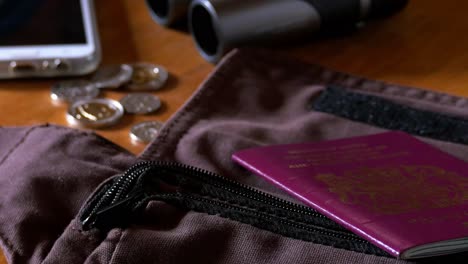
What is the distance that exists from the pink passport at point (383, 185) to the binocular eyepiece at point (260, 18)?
0.21 m

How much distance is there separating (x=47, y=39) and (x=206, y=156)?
10.0 inches

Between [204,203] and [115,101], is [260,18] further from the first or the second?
[204,203]

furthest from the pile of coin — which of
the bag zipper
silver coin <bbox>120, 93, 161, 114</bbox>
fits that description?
the bag zipper

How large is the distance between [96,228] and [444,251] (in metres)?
0.22

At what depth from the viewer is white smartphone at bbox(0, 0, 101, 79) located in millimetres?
712

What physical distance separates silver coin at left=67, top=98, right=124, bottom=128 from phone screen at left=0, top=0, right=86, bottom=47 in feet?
0.29

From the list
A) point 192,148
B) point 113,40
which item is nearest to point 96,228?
point 192,148

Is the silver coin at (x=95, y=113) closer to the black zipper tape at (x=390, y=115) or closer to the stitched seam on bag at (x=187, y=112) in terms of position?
the stitched seam on bag at (x=187, y=112)

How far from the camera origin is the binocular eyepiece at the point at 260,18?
75cm

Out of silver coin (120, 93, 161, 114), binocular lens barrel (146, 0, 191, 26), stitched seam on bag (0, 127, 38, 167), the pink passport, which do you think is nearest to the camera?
the pink passport

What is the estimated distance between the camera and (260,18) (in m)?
0.76

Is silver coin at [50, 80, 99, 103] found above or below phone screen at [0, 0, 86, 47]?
below

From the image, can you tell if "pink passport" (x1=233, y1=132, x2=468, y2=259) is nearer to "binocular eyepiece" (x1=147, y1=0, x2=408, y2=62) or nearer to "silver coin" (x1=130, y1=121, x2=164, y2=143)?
"silver coin" (x1=130, y1=121, x2=164, y2=143)

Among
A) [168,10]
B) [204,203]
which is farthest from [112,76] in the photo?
[204,203]
